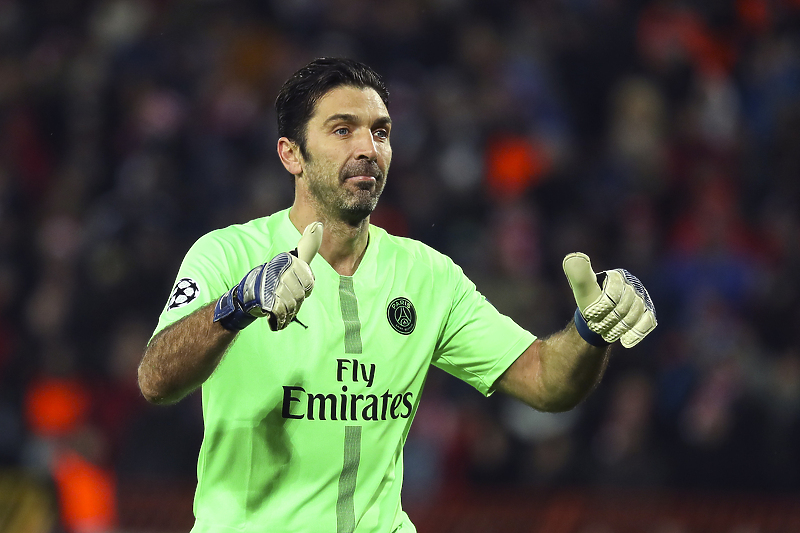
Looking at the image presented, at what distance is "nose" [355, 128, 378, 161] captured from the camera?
3.78 m

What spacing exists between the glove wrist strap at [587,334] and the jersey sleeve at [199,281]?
1.16m

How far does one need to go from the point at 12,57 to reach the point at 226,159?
279 cm

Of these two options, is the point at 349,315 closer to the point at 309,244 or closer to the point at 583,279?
the point at 309,244

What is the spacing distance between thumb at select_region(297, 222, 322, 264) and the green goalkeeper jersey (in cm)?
39

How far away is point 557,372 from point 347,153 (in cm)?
107

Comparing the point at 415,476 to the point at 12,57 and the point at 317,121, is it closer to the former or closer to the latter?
the point at 317,121

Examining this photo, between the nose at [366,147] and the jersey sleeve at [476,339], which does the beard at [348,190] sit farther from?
the jersey sleeve at [476,339]

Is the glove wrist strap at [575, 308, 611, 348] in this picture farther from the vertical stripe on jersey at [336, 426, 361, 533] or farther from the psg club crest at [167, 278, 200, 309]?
the psg club crest at [167, 278, 200, 309]

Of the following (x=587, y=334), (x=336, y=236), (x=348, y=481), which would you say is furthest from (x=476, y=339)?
(x=348, y=481)

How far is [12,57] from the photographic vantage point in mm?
10773

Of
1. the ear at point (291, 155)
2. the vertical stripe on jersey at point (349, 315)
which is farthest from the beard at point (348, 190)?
the vertical stripe on jersey at point (349, 315)

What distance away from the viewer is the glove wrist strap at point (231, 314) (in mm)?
3055

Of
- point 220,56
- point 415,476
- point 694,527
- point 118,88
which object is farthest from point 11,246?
point 694,527

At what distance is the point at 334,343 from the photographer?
3.63 metres
